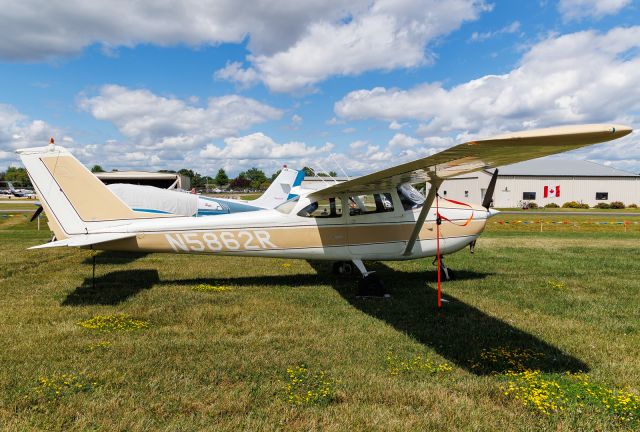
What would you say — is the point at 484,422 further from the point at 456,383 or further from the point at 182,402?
the point at 182,402

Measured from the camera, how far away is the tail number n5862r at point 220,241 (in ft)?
25.8

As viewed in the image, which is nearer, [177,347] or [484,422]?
[484,422]

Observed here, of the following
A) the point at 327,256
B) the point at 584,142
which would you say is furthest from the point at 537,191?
the point at 584,142

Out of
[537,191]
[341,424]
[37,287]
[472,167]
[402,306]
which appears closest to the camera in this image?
[341,424]

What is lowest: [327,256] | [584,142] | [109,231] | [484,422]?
[484,422]

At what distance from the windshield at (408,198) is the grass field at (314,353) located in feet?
5.47

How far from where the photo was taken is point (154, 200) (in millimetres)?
13727

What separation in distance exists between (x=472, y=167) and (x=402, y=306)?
8.19 feet

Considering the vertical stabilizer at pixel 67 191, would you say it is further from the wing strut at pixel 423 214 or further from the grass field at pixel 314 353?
the wing strut at pixel 423 214

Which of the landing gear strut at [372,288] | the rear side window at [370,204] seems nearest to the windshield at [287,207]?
the rear side window at [370,204]

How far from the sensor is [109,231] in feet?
24.8

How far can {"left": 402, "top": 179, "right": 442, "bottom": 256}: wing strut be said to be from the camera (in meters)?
7.16

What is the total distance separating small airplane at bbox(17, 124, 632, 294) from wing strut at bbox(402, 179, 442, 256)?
2 centimetres

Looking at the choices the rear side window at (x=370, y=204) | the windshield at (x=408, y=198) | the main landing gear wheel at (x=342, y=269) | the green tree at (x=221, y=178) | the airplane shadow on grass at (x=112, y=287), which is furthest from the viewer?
the green tree at (x=221, y=178)
